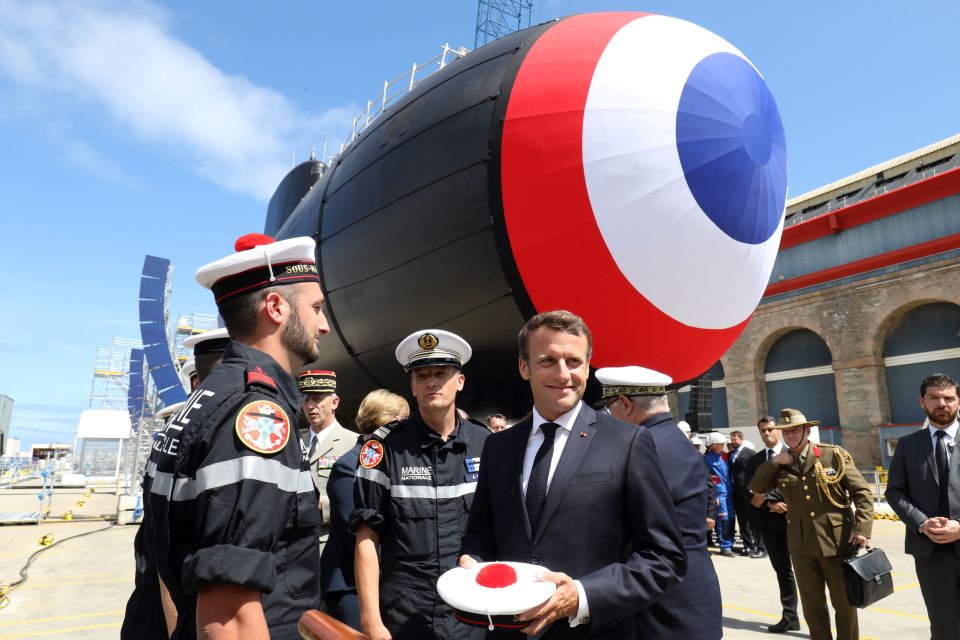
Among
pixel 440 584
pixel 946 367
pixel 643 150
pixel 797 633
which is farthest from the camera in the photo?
pixel 946 367

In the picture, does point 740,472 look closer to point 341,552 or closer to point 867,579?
point 867,579

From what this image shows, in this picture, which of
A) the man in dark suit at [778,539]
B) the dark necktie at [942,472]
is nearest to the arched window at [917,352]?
the man in dark suit at [778,539]

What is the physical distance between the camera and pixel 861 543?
12.8 ft

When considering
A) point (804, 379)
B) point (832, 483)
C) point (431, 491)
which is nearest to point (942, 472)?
point (832, 483)

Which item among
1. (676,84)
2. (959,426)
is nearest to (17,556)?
(676,84)

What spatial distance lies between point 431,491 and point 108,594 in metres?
5.34

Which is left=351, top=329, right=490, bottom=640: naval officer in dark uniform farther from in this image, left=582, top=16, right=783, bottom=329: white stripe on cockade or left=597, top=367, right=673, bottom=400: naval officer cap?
left=582, top=16, right=783, bottom=329: white stripe on cockade

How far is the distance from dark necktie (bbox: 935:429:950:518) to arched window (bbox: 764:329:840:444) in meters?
21.2

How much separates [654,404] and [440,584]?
174 centimetres

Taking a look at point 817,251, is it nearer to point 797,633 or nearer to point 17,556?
point 797,633

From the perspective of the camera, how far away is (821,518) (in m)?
4.07

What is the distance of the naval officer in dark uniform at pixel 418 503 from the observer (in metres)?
2.29

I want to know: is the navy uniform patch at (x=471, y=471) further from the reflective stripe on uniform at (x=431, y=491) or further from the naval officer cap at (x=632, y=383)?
the naval officer cap at (x=632, y=383)

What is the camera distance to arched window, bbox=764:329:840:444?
73.6ft
